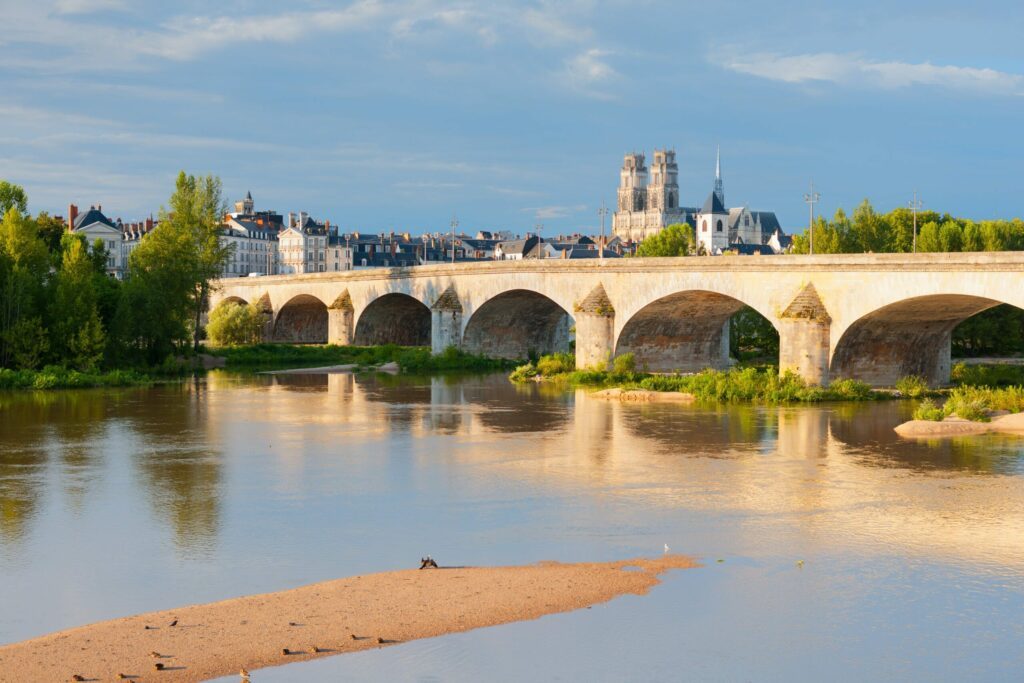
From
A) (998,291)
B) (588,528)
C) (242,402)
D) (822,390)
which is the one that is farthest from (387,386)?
(588,528)

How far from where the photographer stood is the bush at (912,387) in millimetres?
37750

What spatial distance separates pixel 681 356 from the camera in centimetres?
4866

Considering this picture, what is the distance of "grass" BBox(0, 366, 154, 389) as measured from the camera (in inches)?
1592

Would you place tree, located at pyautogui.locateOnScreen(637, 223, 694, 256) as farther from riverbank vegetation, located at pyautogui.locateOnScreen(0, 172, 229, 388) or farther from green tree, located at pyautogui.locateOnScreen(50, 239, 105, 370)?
→ green tree, located at pyautogui.locateOnScreen(50, 239, 105, 370)

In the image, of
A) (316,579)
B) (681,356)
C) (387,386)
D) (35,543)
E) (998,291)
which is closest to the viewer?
(316,579)

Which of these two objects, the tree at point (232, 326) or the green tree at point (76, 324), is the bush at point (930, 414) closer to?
the green tree at point (76, 324)

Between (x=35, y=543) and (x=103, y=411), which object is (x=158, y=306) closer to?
(x=103, y=411)

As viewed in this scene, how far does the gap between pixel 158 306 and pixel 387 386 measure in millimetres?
11115

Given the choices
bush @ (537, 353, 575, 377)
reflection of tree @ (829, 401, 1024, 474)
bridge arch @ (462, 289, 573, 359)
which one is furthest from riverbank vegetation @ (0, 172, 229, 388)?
reflection of tree @ (829, 401, 1024, 474)

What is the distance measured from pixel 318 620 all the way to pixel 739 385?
27.4 metres

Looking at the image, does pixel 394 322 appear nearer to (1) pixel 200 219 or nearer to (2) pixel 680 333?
(1) pixel 200 219

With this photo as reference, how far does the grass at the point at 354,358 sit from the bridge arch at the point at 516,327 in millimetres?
1183

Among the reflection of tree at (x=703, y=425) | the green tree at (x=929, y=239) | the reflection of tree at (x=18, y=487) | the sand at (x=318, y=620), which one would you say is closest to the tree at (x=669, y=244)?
the green tree at (x=929, y=239)

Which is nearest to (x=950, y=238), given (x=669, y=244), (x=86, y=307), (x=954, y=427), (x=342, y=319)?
(x=669, y=244)
